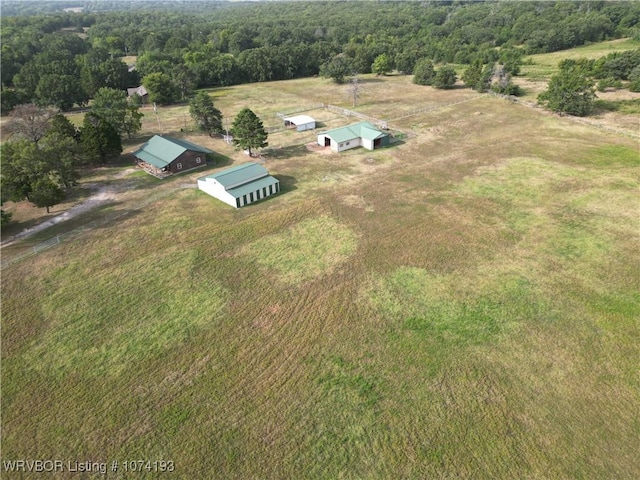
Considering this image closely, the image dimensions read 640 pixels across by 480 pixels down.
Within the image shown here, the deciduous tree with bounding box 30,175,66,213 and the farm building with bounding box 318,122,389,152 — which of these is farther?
the farm building with bounding box 318,122,389,152

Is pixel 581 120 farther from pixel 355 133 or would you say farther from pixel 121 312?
pixel 121 312

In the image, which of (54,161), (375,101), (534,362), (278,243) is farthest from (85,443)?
(375,101)

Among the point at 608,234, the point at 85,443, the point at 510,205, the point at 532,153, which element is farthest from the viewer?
the point at 532,153

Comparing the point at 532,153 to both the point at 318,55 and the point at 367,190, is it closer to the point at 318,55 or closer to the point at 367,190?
the point at 367,190

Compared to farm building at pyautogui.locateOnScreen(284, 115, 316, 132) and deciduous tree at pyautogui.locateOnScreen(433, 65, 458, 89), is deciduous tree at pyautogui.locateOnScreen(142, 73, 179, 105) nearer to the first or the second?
farm building at pyautogui.locateOnScreen(284, 115, 316, 132)

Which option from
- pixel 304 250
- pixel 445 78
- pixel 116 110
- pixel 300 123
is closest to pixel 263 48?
pixel 445 78

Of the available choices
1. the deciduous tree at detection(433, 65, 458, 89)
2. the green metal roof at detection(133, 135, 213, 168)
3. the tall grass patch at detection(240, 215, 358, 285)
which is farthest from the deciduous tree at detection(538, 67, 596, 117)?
the green metal roof at detection(133, 135, 213, 168)
